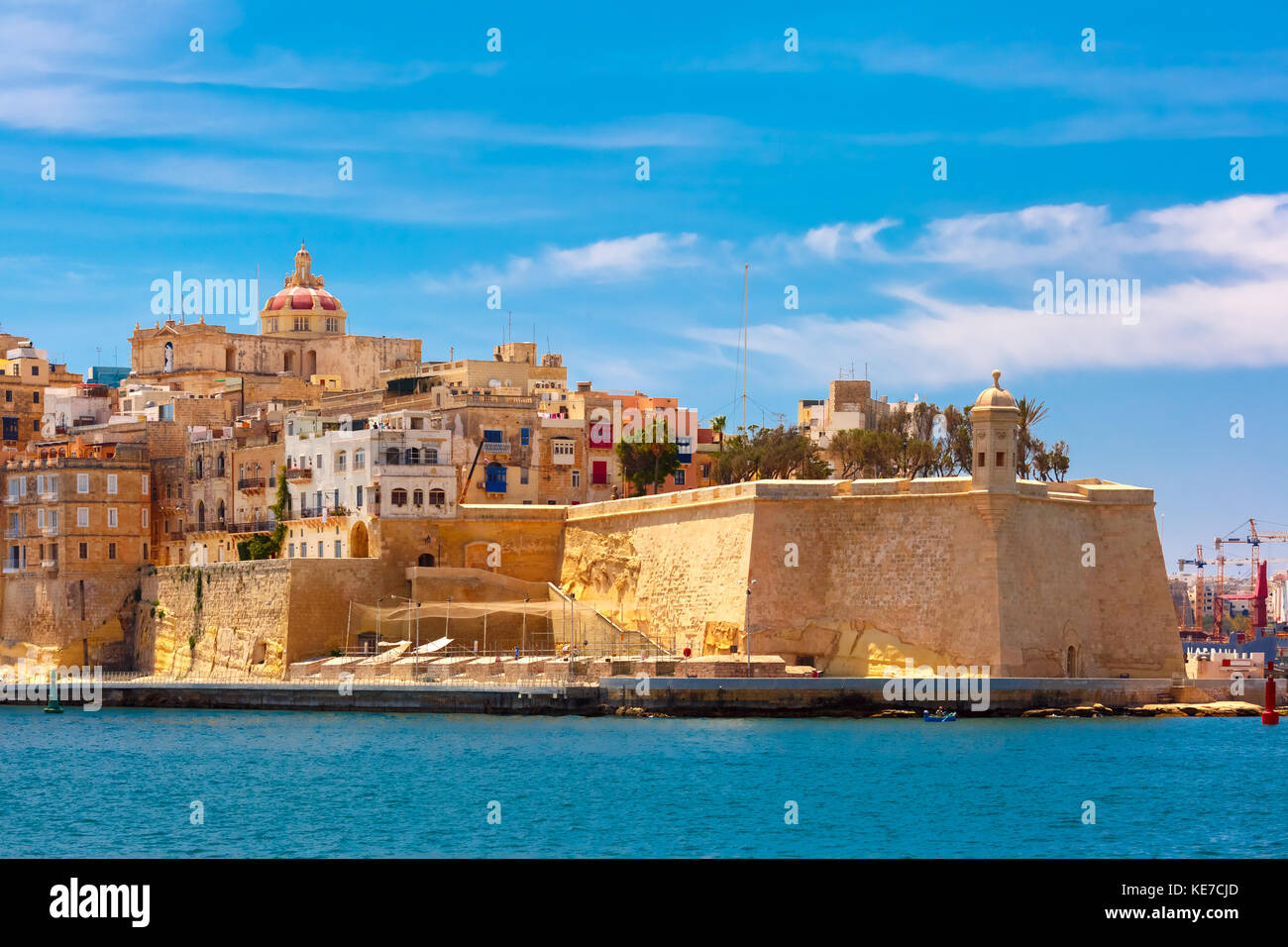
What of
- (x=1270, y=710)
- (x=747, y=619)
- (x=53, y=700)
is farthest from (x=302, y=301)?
(x=1270, y=710)

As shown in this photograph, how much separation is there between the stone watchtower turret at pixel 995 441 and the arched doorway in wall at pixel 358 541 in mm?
18326

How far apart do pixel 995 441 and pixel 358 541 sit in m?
19.2

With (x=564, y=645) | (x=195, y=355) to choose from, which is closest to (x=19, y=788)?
(x=564, y=645)

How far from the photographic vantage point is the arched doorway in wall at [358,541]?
50.6 metres

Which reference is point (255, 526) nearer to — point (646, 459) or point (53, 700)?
point (53, 700)

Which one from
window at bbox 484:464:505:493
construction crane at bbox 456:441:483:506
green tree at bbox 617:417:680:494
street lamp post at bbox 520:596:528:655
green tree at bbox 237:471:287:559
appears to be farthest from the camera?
green tree at bbox 617:417:680:494

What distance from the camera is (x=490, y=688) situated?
42062mm

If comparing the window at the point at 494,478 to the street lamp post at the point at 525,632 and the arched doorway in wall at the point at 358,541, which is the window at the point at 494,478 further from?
the street lamp post at the point at 525,632

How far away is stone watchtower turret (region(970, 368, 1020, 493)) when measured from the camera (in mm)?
40625

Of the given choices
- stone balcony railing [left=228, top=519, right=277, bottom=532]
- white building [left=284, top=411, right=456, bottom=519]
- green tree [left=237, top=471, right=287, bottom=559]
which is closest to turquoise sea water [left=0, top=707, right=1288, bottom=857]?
white building [left=284, top=411, right=456, bottom=519]

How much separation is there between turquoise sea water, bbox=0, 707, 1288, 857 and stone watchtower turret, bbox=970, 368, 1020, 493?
5.61m

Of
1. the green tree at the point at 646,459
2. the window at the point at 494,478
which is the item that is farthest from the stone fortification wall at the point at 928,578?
the green tree at the point at 646,459

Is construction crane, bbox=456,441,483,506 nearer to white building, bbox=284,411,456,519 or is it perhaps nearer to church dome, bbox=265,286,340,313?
white building, bbox=284,411,456,519
